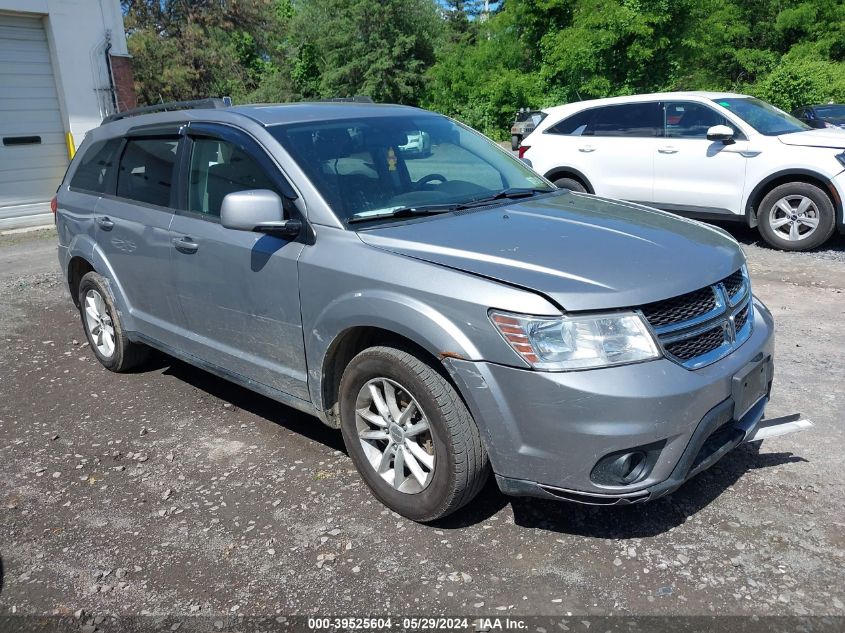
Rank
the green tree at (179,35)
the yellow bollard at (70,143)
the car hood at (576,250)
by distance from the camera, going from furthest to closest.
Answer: the green tree at (179,35) → the yellow bollard at (70,143) → the car hood at (576,250)

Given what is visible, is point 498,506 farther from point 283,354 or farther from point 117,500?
point 117,500

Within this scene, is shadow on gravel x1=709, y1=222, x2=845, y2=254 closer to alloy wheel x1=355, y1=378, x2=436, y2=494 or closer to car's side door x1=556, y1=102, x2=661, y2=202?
car's side door x1=556, y1=102, x2=661, y2=202

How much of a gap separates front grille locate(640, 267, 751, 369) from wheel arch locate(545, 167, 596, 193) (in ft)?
21.6

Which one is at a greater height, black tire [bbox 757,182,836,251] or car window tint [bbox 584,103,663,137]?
car window tint [bbox 584,103,663,137]

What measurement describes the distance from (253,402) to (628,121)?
21.6 ft

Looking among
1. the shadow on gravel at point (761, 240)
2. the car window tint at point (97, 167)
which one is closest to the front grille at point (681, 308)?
the car window tint at point (97, 167)

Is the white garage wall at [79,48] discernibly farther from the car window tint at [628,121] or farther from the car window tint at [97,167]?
the car window tint at [628,121]

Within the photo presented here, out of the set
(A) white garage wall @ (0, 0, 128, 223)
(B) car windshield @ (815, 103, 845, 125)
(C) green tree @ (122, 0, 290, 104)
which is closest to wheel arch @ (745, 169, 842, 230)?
(B) car windshield @ (815, 103, 845, 125)

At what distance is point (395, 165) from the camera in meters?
4.00

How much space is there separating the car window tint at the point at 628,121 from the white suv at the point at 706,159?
0.01 m

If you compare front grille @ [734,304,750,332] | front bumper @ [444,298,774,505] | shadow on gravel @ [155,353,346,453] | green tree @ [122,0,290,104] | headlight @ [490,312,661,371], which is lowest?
shadow on gravel @ [155,353,346,453]

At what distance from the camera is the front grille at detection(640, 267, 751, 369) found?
2.87 m

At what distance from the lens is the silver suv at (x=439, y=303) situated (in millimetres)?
2785

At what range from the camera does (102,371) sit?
18.4 feet
